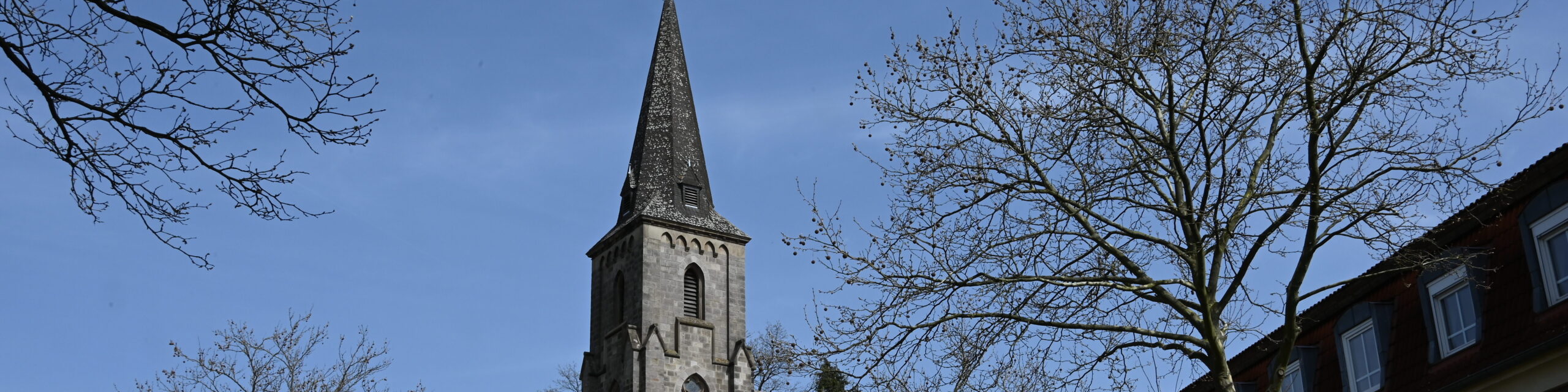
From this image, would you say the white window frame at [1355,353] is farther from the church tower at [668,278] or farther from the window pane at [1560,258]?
the church tower at [668,278]

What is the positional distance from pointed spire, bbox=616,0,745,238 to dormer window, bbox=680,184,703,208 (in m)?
0.02

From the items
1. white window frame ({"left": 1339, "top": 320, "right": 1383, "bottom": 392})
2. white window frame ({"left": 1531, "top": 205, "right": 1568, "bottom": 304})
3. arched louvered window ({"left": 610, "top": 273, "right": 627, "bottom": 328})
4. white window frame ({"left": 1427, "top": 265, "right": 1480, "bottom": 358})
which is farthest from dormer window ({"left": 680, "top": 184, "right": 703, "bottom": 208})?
white window frame ({"left": 1531, "top": 205, "right": 1568, "bottom": 304})

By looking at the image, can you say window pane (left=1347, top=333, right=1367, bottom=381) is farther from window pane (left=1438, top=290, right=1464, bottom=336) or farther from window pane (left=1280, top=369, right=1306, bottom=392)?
window pane (left=1438, top=290, right=1464, bottom=336)

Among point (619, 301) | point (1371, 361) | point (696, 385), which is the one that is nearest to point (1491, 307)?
point (1371, 361)

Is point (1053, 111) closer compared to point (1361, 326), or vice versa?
point (1053, 111)

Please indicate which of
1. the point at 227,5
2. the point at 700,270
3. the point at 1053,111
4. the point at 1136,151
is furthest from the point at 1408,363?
the point at 700,270

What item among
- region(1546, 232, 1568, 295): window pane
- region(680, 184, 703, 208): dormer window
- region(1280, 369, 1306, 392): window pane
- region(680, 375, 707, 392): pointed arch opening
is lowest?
region(1546, 232, 1568, 295): window pane

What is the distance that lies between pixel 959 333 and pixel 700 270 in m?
34.7

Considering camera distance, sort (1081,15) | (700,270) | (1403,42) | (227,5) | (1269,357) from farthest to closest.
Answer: (700,270)
(1269,357)
(1081,15)
(1403,42)
(227,5)

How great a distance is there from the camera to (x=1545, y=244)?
14.9 metres

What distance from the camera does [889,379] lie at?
13859mm

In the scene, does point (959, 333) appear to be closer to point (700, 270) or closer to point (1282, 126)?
point (1282, 126)

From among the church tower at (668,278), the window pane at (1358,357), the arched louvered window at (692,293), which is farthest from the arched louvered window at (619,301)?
the window pane at (1358,357)

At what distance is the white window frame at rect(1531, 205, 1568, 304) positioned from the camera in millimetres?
14469
